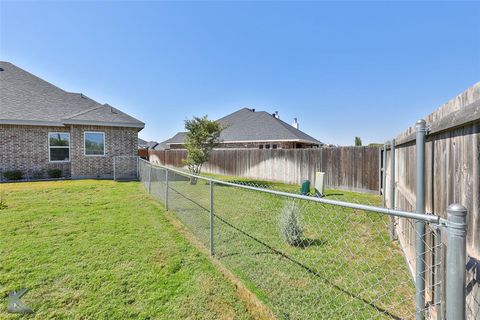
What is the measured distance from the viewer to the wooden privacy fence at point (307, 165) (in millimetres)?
10977

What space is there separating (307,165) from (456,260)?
12461 mm

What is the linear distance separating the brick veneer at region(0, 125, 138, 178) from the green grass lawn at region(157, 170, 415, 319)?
10024 millimetres

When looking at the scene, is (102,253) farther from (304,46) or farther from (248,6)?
(304,46)

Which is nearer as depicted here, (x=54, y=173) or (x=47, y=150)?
(x=54, y=173)

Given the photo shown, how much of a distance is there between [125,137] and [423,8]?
1481 cm

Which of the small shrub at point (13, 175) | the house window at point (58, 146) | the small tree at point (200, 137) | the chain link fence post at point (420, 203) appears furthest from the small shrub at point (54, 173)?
the chain link fence post at point (420, 203)

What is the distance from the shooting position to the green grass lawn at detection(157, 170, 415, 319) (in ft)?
9.45

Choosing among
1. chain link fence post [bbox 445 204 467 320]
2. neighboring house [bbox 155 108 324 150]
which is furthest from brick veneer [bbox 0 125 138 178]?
chain link fence post [bbox 445 204 467 320]

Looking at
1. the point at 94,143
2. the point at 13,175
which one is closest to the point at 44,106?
the point at 94,143

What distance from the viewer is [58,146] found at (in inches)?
575

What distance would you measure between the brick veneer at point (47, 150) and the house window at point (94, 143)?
0.17 metres

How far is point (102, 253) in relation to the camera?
4.28 metres

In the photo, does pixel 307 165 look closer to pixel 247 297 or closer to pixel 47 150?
pixel 247 297

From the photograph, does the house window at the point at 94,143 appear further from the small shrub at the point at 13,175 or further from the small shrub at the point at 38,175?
the small shrub at the point at 13,175
